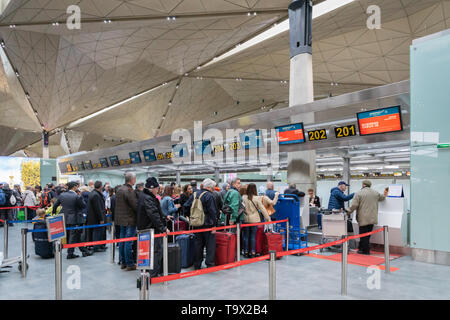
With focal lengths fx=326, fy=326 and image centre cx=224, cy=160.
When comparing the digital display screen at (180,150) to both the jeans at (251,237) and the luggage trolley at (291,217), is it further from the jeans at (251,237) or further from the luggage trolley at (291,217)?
the jeans at (251,237)

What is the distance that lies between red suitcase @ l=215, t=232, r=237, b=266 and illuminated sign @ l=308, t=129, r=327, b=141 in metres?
5.18

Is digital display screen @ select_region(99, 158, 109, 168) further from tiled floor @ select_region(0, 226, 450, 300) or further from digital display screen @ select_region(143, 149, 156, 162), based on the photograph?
tiled floor @ select_region(0, 226, 450, 300)

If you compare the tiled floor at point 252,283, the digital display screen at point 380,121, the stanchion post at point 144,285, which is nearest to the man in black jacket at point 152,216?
the tiled floor at point 252,283

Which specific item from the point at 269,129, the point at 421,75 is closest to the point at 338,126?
the point at 269,129

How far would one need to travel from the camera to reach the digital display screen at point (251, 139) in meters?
12.6

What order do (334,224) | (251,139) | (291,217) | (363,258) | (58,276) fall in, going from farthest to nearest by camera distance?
(251,139) → (291,217) → (334,224) → (363,258) → (58,276)

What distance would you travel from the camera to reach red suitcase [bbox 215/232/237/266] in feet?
22.6

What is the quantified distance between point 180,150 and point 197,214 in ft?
35.0

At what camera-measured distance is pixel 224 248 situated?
689 centimetres

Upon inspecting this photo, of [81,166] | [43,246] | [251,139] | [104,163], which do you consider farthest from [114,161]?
[43,246]

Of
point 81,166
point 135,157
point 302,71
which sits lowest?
point 81,166

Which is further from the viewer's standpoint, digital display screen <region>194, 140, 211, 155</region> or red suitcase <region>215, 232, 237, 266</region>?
digital display screen <region>194, 140, 211, 155</region>

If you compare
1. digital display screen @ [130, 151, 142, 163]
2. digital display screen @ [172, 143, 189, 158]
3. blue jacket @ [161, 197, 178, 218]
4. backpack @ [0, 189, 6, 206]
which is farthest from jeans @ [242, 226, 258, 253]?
digital display screen @ [130, 151, 142, 163]

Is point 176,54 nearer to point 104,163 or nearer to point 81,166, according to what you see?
point 104,163
